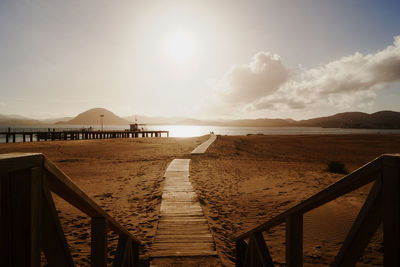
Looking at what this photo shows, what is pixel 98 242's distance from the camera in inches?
70.4

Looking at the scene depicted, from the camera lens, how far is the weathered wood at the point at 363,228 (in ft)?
3.35

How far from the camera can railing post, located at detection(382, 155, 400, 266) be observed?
2.96ft

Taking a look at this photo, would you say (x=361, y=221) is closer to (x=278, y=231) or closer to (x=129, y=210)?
(x=278, y=231)

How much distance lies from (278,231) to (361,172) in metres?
4.84

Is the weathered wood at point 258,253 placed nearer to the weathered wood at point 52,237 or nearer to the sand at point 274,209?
the sand at point 274,209

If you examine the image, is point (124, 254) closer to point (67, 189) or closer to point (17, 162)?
point (67, 189)

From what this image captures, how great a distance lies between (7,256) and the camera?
882mm

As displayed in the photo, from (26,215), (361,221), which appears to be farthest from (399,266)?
(26,215)

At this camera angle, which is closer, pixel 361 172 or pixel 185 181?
pixel 361 172

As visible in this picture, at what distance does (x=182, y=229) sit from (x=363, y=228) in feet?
12.0

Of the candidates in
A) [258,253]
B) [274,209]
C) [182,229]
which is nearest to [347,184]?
[258,253]

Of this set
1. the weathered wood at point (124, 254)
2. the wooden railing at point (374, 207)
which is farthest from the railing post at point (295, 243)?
the weathered wood at point (124, 254)

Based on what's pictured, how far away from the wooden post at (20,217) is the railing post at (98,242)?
31.8 inches

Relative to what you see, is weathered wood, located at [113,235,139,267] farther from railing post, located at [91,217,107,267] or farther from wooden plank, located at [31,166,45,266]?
wooden plank, located at [31,166,45,266]
